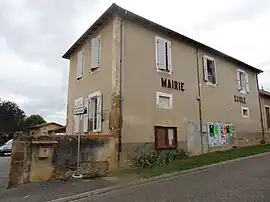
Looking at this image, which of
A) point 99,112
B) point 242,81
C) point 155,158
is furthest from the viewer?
point 242,81

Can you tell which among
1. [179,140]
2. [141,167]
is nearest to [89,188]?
[141,167]

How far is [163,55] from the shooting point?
1374 centimetres

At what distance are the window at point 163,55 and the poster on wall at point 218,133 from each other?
4452mm

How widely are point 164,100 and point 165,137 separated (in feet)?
6.06

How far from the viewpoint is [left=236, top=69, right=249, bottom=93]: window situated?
733 inches

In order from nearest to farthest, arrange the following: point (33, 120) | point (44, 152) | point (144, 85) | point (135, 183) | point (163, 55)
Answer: point (135, 183) < point (44, 152) < point (144, 85) < point (163, 55) < point (33, 120)

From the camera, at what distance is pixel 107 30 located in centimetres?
1278

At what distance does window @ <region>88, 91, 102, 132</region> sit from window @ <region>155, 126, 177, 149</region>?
109 inches

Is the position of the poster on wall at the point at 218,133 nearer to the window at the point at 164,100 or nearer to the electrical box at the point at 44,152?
the window at the point at 164,100

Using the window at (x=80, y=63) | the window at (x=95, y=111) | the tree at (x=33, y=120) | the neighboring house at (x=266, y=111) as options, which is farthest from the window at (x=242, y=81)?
the tree at (x=33, y=120)

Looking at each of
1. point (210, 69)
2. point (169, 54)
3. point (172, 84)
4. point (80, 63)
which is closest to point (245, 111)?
point (210, 69)

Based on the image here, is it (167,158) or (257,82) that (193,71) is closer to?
(167,158)

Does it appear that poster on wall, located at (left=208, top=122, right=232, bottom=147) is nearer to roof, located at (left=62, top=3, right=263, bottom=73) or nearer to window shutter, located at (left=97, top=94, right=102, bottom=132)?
roof, located at (left=62, top=3, right=263, bottom=73)

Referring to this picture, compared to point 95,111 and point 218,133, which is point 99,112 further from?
point 218,133
